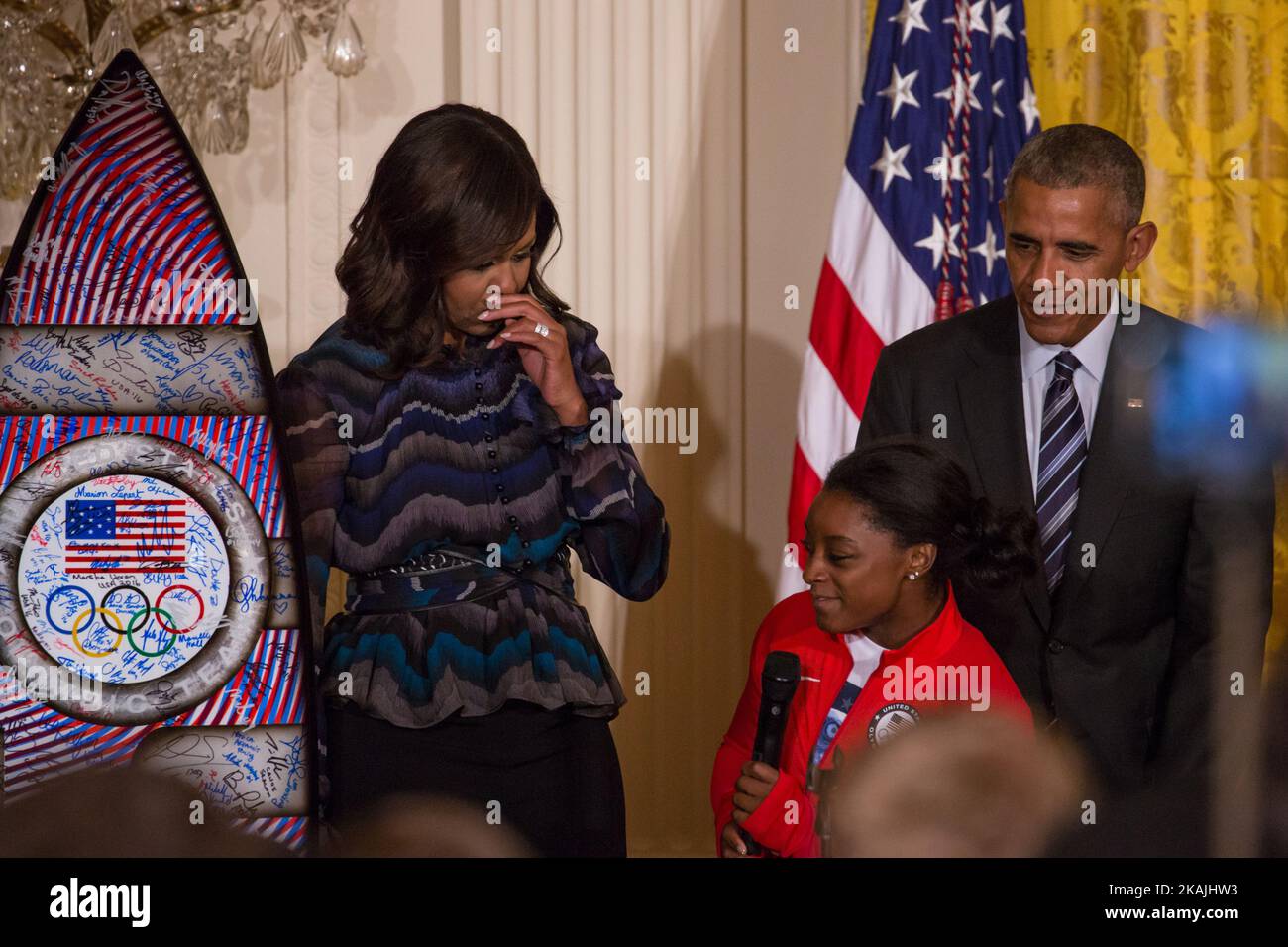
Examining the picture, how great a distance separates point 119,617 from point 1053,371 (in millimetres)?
1212

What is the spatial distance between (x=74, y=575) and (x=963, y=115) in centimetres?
175

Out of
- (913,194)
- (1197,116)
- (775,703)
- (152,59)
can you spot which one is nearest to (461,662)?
(775,703)

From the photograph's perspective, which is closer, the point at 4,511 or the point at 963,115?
the point at 4,511

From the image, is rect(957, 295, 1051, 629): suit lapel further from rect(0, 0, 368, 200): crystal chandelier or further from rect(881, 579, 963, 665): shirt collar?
rect(0, 0, 368, 200): crystal chandelier

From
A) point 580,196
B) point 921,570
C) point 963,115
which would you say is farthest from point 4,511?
point 963,115

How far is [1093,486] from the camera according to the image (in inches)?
74.9

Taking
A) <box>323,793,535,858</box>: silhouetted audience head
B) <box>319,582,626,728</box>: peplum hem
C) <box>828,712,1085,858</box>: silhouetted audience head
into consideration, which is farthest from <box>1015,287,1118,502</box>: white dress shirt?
<box>323,793,535,858</box>: silhouetted audience head

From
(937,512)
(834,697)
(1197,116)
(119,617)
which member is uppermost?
(1197,116)

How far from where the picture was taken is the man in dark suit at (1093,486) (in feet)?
6.16

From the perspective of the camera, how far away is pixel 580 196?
118 inches

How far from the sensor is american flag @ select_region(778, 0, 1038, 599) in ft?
8.77

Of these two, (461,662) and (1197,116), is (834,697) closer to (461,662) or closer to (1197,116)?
(461,662)

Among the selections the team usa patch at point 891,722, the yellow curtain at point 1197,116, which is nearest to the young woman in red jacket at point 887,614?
the team usa patch at point 891,722
